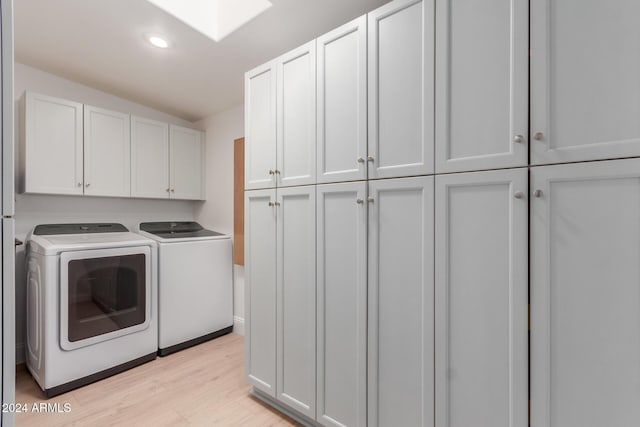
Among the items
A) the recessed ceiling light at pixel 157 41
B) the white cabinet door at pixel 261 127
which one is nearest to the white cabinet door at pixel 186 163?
the recessed ceiling light at pixel 157 41

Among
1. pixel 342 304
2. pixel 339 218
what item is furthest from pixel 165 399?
pixel 339 218

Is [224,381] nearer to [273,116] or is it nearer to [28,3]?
[273,116]

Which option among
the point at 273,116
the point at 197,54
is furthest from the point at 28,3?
the point at 273,116

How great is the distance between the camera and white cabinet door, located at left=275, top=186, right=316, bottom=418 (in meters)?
1.65

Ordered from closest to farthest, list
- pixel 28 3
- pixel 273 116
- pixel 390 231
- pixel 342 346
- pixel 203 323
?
pixel 390 231
pixel 342 346
pixel 28 3
pixel 273 116
pixel 203 323

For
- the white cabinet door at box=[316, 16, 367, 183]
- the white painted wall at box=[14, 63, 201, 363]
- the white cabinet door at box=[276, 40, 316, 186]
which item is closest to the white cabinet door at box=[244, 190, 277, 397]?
the white cabinet door at box=[276, 40, 316, 186]

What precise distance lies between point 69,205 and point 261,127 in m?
2.05

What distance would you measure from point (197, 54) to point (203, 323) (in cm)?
234

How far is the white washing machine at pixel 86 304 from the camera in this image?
2.00 meters

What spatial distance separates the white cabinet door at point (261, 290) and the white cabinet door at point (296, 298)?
6 cm

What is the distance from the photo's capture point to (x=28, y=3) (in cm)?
169
